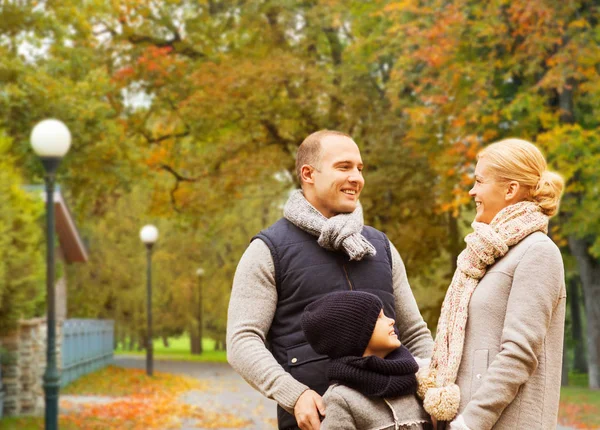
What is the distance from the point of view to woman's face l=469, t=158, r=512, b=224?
345 cm

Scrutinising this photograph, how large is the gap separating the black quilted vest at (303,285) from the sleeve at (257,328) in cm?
4

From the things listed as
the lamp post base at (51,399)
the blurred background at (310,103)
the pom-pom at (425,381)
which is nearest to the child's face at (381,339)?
the pom-pom at (425,381)

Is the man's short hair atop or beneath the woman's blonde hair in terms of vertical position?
atop

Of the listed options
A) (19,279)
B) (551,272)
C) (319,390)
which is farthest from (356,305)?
(19,279)

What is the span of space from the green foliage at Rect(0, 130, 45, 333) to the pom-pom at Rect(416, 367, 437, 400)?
9.03 meters

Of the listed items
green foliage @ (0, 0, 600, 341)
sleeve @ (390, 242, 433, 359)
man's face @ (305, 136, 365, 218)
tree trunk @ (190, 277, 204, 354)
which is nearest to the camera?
man's face @ (305, 136, 365, 218)

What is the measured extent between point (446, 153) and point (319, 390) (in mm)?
14286

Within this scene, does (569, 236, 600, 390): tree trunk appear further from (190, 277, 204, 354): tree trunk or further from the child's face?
(190, 277, 204, 354): tree trunk

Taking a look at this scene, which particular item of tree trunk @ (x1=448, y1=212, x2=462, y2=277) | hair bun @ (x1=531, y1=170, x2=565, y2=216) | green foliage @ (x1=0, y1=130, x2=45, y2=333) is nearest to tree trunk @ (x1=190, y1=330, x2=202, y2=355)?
tree trunk @ (x1=448, y1=212, x2=462, y2=277)

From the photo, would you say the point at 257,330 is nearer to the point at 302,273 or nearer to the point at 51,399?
the point at 302,273

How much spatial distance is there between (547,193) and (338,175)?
809 millimetres

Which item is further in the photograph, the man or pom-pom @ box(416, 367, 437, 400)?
the man

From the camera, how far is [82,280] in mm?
42719

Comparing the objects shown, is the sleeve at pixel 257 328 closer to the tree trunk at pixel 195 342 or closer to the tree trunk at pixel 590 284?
the tree trunk at pixel 590 284
